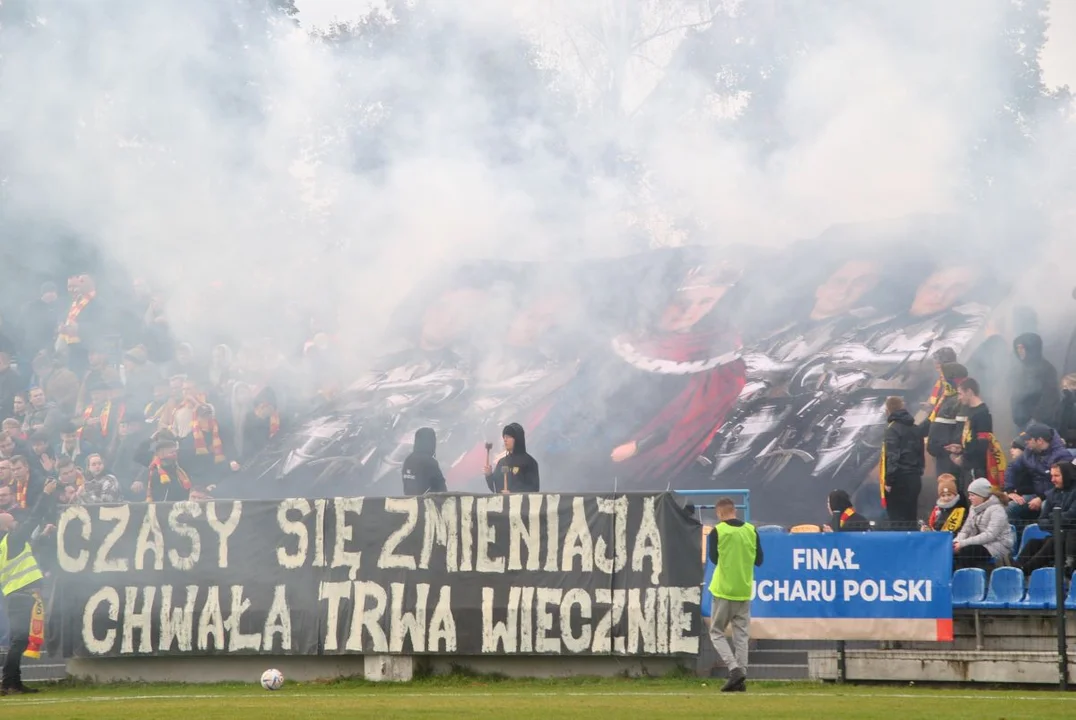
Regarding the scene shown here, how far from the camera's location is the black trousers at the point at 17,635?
13.2m

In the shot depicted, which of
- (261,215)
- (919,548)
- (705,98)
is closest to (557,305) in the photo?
(705,98)

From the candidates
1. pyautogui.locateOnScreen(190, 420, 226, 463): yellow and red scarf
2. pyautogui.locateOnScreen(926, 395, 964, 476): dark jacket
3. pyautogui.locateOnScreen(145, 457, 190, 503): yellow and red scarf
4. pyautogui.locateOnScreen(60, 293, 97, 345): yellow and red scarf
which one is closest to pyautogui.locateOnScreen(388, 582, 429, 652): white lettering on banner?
pyautogui.locateOnScreen(145, 457, 190, 503): yellow and red scarf

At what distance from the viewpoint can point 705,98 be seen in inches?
834

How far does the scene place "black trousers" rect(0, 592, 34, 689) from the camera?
13.2m

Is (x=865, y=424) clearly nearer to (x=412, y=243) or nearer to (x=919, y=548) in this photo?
(x=919, y=548)

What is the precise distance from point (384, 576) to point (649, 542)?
7.51ft

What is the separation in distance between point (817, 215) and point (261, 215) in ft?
27.1

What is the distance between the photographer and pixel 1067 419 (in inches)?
601

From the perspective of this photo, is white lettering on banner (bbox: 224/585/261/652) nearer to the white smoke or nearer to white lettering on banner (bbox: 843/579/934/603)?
white lettering on banner (bbox: 843/579/934/603)

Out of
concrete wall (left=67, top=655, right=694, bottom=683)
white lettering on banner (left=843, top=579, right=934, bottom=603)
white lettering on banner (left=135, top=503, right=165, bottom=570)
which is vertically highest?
white lettering on banner (left=135, top=503, right=165, bottom=570)

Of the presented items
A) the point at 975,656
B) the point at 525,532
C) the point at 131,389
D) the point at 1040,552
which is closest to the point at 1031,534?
the point at 1040,552

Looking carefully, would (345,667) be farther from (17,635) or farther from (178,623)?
(17,635)

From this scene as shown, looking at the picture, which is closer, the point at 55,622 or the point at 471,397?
the point at 55,622

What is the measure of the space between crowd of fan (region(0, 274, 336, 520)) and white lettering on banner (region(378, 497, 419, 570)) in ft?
23.2
